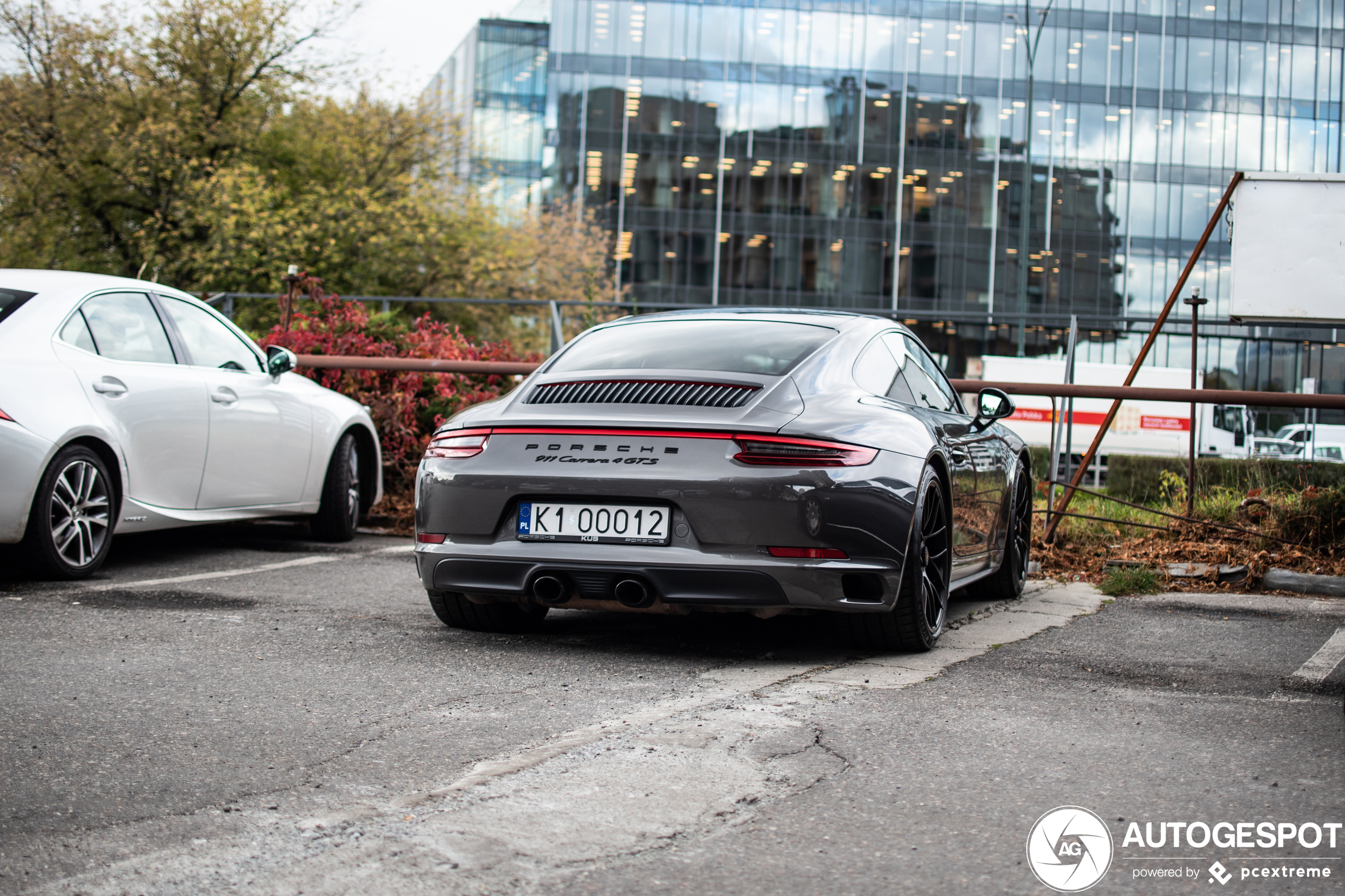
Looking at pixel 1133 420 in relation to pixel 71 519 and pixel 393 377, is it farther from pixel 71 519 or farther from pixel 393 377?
pixel 71 519

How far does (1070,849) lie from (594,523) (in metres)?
2.35

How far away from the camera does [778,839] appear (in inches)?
107

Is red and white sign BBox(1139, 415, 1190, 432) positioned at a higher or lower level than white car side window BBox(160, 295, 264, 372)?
lower

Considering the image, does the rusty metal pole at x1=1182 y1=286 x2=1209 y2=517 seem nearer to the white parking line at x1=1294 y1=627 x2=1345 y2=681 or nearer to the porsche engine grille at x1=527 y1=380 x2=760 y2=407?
the white parking line at x1=1294 y1=627 x2=1345 y2=681

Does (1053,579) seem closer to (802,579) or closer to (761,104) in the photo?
(802,579)

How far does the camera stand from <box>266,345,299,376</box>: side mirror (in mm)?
7793

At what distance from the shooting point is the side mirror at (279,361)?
7.79 meters

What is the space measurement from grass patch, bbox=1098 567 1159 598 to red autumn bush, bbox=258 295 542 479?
505 centimetres

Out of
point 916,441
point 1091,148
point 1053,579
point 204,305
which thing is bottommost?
point 1053,579

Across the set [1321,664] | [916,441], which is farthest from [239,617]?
[1321,664]

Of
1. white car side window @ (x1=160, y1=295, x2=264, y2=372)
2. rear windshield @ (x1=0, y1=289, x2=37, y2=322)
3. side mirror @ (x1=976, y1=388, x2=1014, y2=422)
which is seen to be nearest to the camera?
side mirror @ (x1=976, y1=388, x2=1014, y2=422)

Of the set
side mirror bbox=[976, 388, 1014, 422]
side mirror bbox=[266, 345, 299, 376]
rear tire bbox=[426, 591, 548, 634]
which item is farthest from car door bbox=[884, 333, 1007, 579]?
side mirror bbox=[266, 345, 299, 376]

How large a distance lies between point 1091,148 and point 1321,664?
56.7 m

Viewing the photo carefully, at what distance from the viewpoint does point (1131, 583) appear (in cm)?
722
